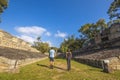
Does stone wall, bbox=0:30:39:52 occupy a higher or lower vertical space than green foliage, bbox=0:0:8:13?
lower

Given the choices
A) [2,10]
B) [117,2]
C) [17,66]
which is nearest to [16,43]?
[2,10]

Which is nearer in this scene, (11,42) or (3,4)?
(11,42)

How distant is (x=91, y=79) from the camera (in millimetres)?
12109

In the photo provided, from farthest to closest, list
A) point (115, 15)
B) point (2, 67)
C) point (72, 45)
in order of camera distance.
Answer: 1. point (72, 45)
2. point (115, 15)
3. point (2, 67)

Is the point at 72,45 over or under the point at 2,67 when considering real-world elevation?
over

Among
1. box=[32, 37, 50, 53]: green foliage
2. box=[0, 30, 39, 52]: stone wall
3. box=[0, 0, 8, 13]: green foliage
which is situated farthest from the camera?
box=[32, 37, 50, 53]: green foliage

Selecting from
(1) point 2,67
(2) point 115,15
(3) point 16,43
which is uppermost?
(2) point 115,15

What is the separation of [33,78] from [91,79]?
4417 millimetres

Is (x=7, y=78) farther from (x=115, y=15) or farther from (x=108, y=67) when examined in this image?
(x=115, y=15)

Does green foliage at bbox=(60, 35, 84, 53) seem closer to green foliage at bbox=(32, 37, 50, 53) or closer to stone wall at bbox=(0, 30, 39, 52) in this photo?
green foliage at bbox=(32, 37, 50, 53)

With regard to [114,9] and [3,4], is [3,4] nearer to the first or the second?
[3,4]

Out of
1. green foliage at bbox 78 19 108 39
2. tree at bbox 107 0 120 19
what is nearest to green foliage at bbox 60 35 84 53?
green foliage at bbox 78 19 108 39

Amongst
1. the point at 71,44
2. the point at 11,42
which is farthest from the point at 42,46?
the point at 11,42

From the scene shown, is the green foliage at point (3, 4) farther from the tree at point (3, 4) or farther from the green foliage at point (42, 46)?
the green foliage at point (42, 46)
